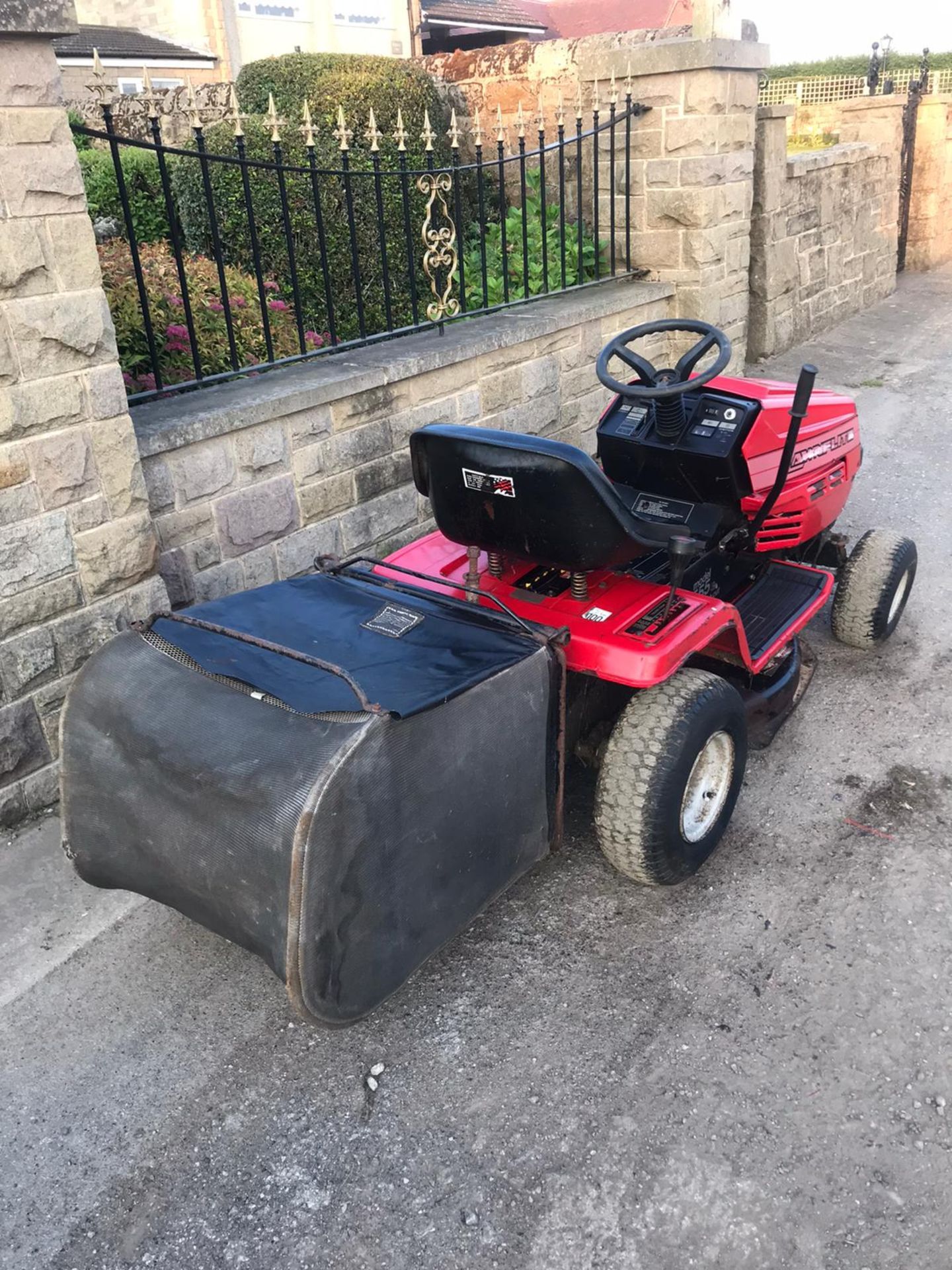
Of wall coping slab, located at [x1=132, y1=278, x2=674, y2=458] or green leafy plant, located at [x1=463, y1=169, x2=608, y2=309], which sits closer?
wall coping slab, located at [x1=132, y1=278, x2=674, y2=458]

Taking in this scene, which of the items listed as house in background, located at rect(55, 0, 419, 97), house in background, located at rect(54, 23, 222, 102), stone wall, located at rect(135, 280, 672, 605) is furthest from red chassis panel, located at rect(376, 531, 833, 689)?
house in background, located at rect(55, 0, 419, 97)

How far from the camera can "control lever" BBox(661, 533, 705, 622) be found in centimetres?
293

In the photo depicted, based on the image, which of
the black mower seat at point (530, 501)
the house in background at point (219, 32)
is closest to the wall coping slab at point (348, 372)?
the black mower seat at point (530, 501)

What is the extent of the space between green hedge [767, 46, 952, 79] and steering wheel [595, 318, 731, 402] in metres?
23.7

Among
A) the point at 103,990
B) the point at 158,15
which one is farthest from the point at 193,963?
the point at 158,15

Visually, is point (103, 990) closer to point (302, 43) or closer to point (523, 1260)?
point (523, 1260)

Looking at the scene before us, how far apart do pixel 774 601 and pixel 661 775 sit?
1448 mm

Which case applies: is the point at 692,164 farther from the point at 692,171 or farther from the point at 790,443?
the point at 790,443

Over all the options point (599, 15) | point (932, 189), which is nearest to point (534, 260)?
point (932, 189)

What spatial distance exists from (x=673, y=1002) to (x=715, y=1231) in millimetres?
647

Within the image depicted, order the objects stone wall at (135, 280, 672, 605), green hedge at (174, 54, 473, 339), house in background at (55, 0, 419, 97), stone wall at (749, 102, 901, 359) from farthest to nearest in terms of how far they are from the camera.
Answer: house in background at (55, 0, 419, 97)
stone wall at (749, 102, 901, 359)
green hedge at (174, 54, 473, 339)
stone wall at (135, 280, 672, 605)

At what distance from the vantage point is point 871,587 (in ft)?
14.1

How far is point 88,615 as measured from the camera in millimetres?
3432

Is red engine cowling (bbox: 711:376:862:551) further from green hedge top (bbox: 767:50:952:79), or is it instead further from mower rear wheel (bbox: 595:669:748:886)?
green hedge top (bbox: 767:50:952:79)
